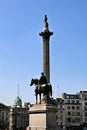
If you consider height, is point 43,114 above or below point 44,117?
above

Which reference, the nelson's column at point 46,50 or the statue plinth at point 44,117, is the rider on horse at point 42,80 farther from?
the statue plinth at point 44,117

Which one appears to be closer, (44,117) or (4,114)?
(44,117)

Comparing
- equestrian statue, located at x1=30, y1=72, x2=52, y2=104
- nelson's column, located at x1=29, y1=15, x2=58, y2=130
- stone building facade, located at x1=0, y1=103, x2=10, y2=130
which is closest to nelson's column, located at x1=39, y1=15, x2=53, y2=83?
equestrian statue, located at x1=30, y1=72, x2=52, y2=104

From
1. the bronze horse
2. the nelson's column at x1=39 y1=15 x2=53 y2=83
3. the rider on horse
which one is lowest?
the bronze horse

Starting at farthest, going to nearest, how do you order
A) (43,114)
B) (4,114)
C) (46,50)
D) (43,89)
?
(4,114) → (46,50) → (43,89) → (43,114)

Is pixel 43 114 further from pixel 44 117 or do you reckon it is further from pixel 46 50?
pixel 46 50

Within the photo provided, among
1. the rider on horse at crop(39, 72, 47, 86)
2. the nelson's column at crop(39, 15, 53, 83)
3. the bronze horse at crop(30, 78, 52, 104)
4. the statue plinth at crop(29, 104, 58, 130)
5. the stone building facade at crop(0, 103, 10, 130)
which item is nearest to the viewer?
the statue plinth at crop(29, 104, 58, 130)

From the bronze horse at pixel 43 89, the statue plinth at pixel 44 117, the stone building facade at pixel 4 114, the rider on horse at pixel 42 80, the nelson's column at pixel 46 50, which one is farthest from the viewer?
the stone building facade at pixel 4 114

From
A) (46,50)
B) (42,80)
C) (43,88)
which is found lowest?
(43,88)

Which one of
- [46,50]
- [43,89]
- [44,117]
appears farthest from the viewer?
[46,50]

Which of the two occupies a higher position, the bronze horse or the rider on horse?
the rider on horse

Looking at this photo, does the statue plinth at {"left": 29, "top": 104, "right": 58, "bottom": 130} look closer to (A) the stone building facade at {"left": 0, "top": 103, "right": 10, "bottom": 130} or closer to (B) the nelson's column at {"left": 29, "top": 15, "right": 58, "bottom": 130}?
(B) the nelson's column at {"left": 29, "top": 15, "right": 58, "bottom": 130}

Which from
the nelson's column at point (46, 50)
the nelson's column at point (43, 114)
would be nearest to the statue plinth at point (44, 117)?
the nelson's column at point (43, 114)

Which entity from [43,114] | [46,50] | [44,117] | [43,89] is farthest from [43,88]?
[46,50]
